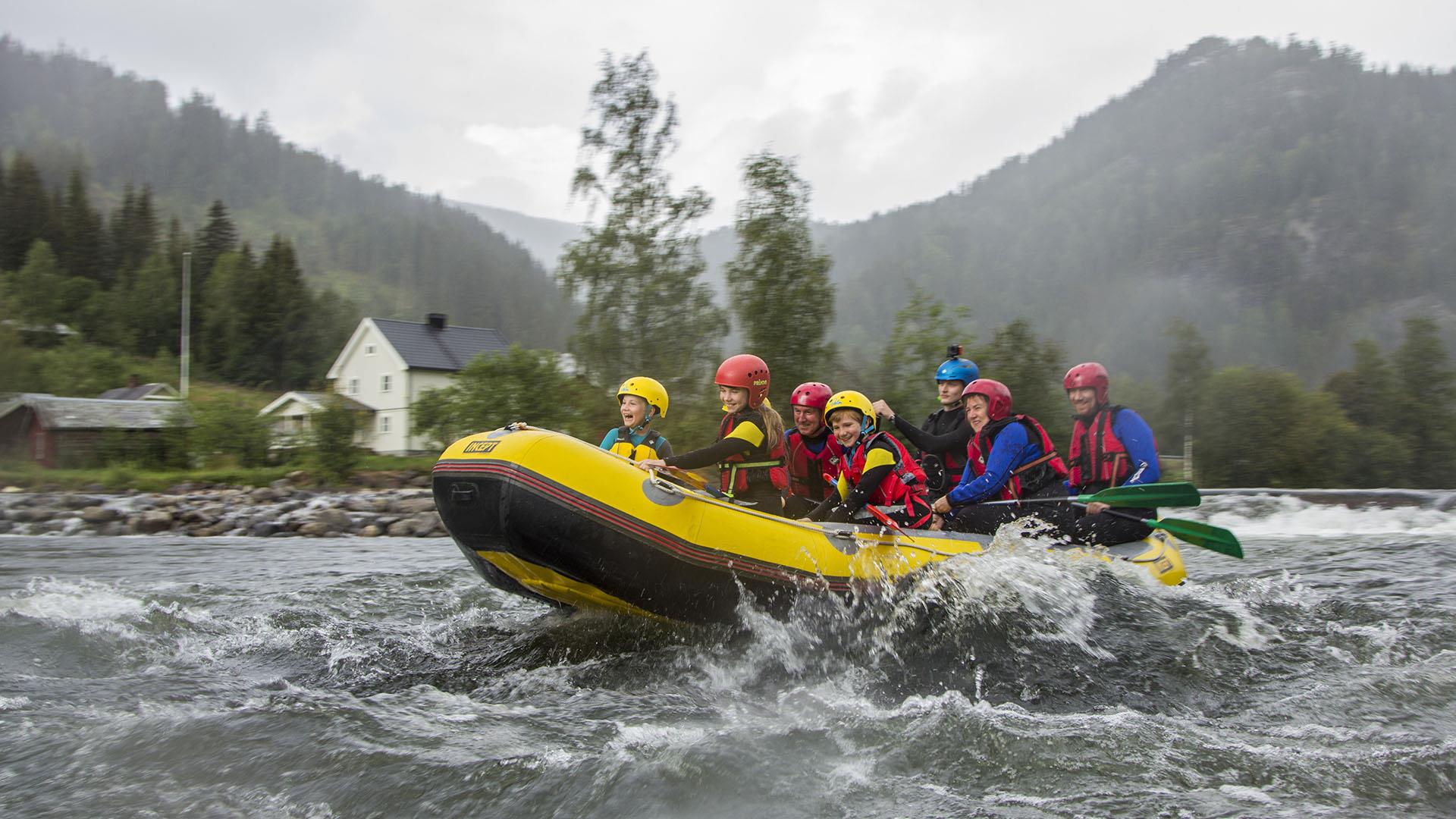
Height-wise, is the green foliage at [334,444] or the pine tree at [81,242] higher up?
the pine tree at [81,242]

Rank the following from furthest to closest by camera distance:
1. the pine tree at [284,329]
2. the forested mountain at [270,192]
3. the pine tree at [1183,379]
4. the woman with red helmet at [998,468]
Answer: the forested mountain at [270,192]
the pine tree at [284,329]
the pine tree at [1183,379]
the woman with red helmet at [998,468]

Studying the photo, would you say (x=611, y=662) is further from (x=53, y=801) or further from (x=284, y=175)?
(x=284, y=175)

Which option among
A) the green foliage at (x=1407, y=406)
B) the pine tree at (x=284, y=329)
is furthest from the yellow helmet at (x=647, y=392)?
the pine tree at (x=284, y=329)

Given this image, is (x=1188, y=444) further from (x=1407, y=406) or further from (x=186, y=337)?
(x=186, y=337)

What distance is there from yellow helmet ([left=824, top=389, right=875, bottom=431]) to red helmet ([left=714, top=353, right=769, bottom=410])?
1.48ft

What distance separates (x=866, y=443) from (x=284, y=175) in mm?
149526

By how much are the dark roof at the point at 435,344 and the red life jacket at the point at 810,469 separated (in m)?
38.7

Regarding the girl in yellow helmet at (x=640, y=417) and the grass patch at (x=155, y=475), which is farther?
the grass patch at (x=155, y=475)

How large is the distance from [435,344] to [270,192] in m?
105

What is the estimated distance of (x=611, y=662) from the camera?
246 inches

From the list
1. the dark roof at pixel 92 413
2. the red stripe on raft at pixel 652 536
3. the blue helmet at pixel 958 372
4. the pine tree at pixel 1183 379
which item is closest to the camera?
the red stripe on raft at pixel 652 536

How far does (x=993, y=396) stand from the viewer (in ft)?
22.5

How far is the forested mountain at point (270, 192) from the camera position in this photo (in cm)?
10075

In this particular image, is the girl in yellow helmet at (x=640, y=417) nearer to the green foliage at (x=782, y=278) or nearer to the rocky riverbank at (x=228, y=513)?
the rocky riverbank at (x=228, y=513)
